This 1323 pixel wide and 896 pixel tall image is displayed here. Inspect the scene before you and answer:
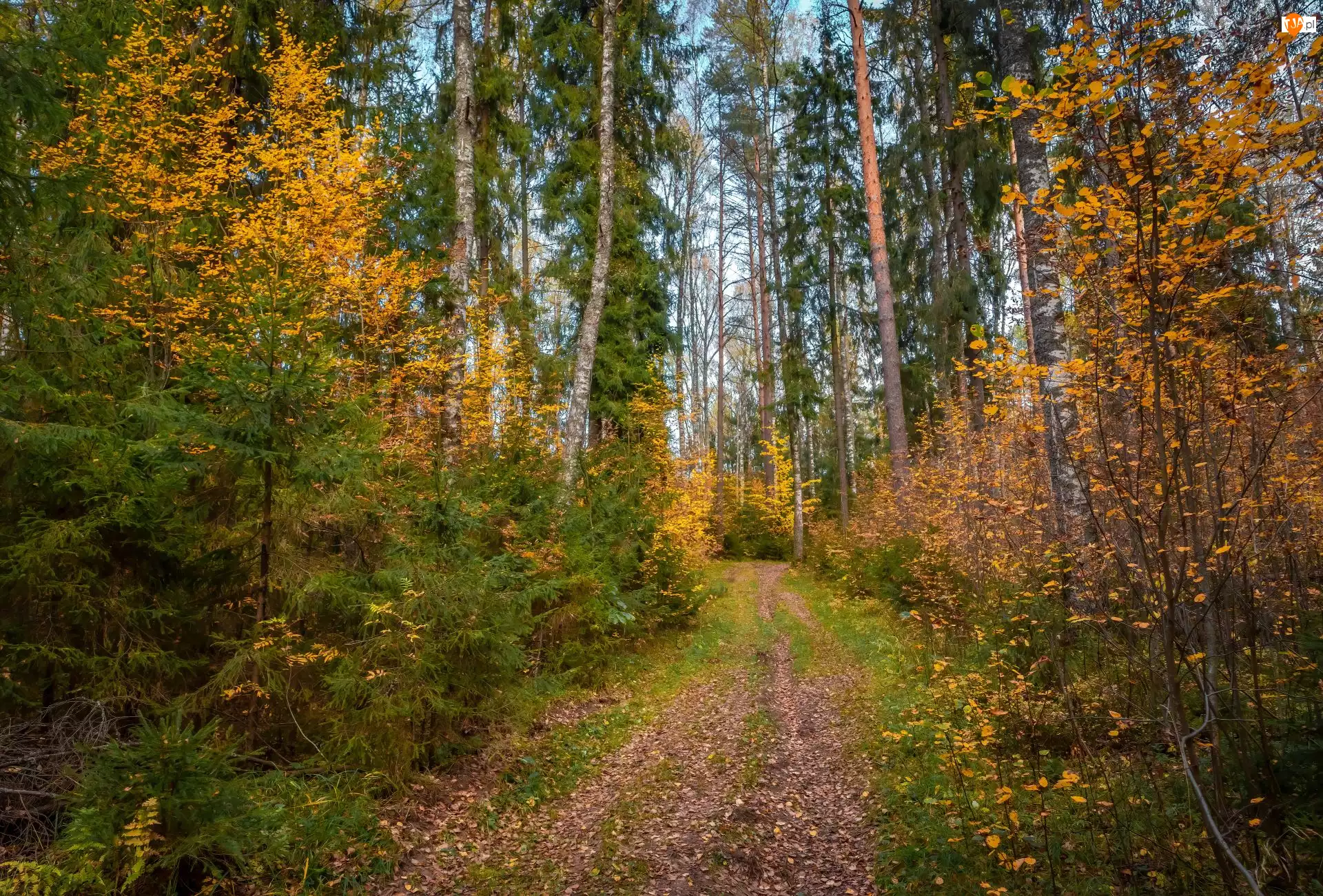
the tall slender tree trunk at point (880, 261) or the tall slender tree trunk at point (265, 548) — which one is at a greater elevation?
the tall slender tree trunk at point (880, 261)

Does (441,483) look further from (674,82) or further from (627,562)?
(674,82)

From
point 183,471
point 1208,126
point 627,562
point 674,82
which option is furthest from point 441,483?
point 674,82

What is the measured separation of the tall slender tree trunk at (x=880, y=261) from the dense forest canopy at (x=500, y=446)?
84 mm

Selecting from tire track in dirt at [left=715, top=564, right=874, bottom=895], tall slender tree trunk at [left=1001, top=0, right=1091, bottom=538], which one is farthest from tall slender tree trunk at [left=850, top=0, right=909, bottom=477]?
tire track in dirt at [left=715, top=564, right=874, bottom=895]

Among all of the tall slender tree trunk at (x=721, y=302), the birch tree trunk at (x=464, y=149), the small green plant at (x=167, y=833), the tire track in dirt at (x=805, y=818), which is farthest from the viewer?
the tall slender tree trunk at (x=721, y=302)

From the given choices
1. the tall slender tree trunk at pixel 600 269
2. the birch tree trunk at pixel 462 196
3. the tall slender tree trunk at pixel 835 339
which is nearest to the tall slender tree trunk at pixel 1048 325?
the tall slender tree trunk at pixel 600 269

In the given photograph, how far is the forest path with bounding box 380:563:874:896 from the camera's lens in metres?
4.29

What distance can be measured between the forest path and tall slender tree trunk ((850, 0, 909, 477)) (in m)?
6.08

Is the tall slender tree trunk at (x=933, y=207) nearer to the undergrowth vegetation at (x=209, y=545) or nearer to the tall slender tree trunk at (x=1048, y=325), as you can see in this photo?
the tall slender tree trunk at (x=1048, y=325)

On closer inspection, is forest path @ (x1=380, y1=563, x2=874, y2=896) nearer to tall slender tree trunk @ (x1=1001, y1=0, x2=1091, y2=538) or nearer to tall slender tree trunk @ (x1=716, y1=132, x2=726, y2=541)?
tall slender tree trunk @ (x1=1001, y1=0, x2=1091, y2=538)

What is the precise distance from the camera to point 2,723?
3.91m

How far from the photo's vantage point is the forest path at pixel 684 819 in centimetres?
429

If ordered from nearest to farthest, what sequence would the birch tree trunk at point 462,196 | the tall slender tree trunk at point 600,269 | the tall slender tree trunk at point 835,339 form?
the birch tree trunk at point 462,196 → the tall slender tree trunk at point 600,269 → the tall slender tree trunk at point 835,339

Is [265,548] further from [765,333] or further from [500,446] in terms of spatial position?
[765,333]
